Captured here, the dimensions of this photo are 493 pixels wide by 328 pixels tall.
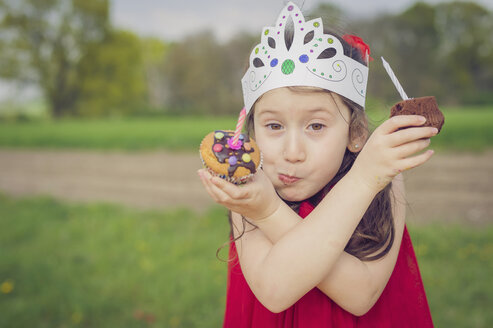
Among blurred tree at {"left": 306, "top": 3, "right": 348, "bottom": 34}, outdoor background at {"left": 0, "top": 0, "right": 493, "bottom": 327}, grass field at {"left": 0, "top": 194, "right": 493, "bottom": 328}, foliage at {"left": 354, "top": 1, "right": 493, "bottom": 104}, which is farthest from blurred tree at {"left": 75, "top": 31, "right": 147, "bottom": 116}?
blurred tree at {"left": 306, "top": 3, "right": 348, "bottom": 34}

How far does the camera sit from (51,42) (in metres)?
31.5

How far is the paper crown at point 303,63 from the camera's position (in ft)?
4.41

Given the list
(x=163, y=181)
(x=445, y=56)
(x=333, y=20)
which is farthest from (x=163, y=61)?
(x=333, y=20)

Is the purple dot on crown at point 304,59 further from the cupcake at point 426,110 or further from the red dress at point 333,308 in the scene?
the red dress at point 333,308

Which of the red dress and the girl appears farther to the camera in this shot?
the red dress

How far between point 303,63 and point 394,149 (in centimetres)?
A: 45

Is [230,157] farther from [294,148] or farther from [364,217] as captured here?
[364,217]

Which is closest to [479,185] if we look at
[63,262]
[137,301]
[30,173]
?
[137,301]

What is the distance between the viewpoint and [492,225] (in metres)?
4.91

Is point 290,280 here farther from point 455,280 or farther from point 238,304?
point 455,280

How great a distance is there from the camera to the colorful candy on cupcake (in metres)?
1.09

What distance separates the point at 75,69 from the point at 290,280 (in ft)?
119

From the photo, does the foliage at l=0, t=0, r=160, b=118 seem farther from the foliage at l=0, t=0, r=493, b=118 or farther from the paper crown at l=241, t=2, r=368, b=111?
the paper crown at l=241, t=2, r=368, b=111

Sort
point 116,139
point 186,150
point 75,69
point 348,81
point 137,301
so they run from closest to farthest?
point 348,81
point 137,301
point 186,150
point 116,139
point 75,69
